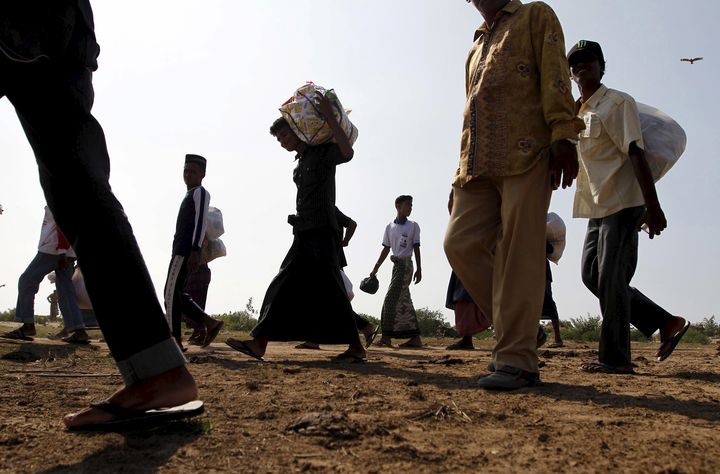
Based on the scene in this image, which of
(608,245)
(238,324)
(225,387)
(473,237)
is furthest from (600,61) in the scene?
(238,324)

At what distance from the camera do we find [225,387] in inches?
127

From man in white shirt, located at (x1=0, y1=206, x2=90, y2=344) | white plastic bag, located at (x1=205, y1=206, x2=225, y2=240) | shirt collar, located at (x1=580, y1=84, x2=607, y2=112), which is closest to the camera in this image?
shirt collar, located at (x1=580, y1=84, x2=607, y2=112)

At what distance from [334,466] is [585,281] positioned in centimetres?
334

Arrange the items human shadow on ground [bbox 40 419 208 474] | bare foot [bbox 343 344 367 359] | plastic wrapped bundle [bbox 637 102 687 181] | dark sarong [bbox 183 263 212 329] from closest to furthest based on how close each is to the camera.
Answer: human shadow on ground [bbox 40 419 208 474], plastic wrapped bundle [bbox 637 102 687 181], bare foot [bbox 343 344 367 359], dark sarong [bbox 183 263 212 329]

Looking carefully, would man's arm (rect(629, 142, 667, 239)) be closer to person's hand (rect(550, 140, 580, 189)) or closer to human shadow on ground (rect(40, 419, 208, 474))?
person's hand (rect(550, 140, 580, 189))

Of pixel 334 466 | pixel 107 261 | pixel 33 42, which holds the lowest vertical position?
pixel 334 466

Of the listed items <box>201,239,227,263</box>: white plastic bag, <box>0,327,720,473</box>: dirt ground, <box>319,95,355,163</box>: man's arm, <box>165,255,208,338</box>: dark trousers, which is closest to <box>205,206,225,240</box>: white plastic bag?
<box>201,239,227,263</box>: white plastic bag

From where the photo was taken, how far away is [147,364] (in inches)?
83.4

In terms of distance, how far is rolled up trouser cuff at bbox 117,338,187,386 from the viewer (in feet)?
6.95

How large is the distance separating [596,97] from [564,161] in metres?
1.49

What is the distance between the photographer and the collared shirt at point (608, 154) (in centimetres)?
430

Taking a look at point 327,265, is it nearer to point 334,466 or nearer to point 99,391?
point 99,391

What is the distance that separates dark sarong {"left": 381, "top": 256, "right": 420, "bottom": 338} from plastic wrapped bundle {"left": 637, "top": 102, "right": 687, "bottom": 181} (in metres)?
5.00

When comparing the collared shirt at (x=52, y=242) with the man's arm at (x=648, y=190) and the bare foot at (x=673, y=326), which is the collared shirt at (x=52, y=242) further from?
the bare foot at (x=673, y=326)
